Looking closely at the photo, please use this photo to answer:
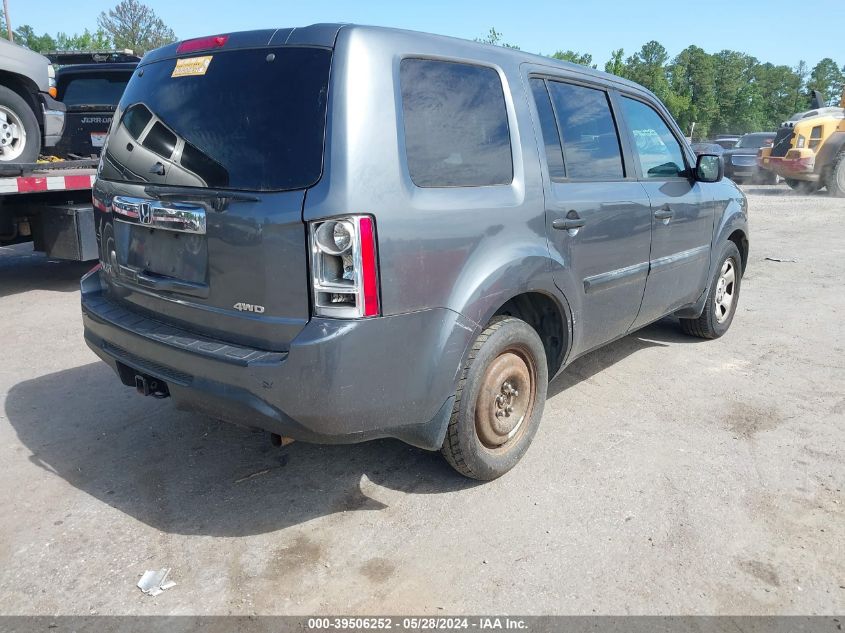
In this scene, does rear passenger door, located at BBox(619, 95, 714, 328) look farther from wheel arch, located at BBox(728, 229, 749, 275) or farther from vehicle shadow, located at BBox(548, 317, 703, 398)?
wheel arch, located at BBox(728, 229, 749, 275)

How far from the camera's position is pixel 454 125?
2.90 m

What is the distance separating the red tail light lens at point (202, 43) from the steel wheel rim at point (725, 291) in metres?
4.19

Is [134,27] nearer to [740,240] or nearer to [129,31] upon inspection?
[129,31]

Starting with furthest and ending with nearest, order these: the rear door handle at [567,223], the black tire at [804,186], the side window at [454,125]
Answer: the black tire at [804,186] → the rear door handle at [567,223] → the side window at [454,125]

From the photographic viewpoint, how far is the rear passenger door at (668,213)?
424 cm

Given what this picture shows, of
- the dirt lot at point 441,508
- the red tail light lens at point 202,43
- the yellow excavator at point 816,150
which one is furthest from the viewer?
the yellow excavator at point 816,150

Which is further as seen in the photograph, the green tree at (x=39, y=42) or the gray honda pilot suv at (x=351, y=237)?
the green tree at (x=39, y=42)

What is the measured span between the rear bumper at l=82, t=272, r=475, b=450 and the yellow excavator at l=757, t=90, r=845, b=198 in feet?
59.3

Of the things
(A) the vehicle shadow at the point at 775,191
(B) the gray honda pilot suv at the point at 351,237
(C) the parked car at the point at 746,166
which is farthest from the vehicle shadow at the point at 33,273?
(C) the parked car at the point at 746,166

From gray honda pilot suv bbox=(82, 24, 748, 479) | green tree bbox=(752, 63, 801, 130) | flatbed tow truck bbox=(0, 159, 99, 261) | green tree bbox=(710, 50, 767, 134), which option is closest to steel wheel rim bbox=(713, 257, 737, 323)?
gray honda pilot suv bbox=(82, 24, 748, 479)

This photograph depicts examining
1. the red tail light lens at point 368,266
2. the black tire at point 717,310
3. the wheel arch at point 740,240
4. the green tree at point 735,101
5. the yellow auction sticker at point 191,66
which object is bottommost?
the black tire at point 717,310

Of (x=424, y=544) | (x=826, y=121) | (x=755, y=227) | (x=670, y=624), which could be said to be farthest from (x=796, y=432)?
(x=826, y=121)

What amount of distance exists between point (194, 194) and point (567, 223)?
1.77 m

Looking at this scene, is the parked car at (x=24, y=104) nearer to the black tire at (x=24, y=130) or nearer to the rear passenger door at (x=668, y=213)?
the black tire at (x=24, y=130)
